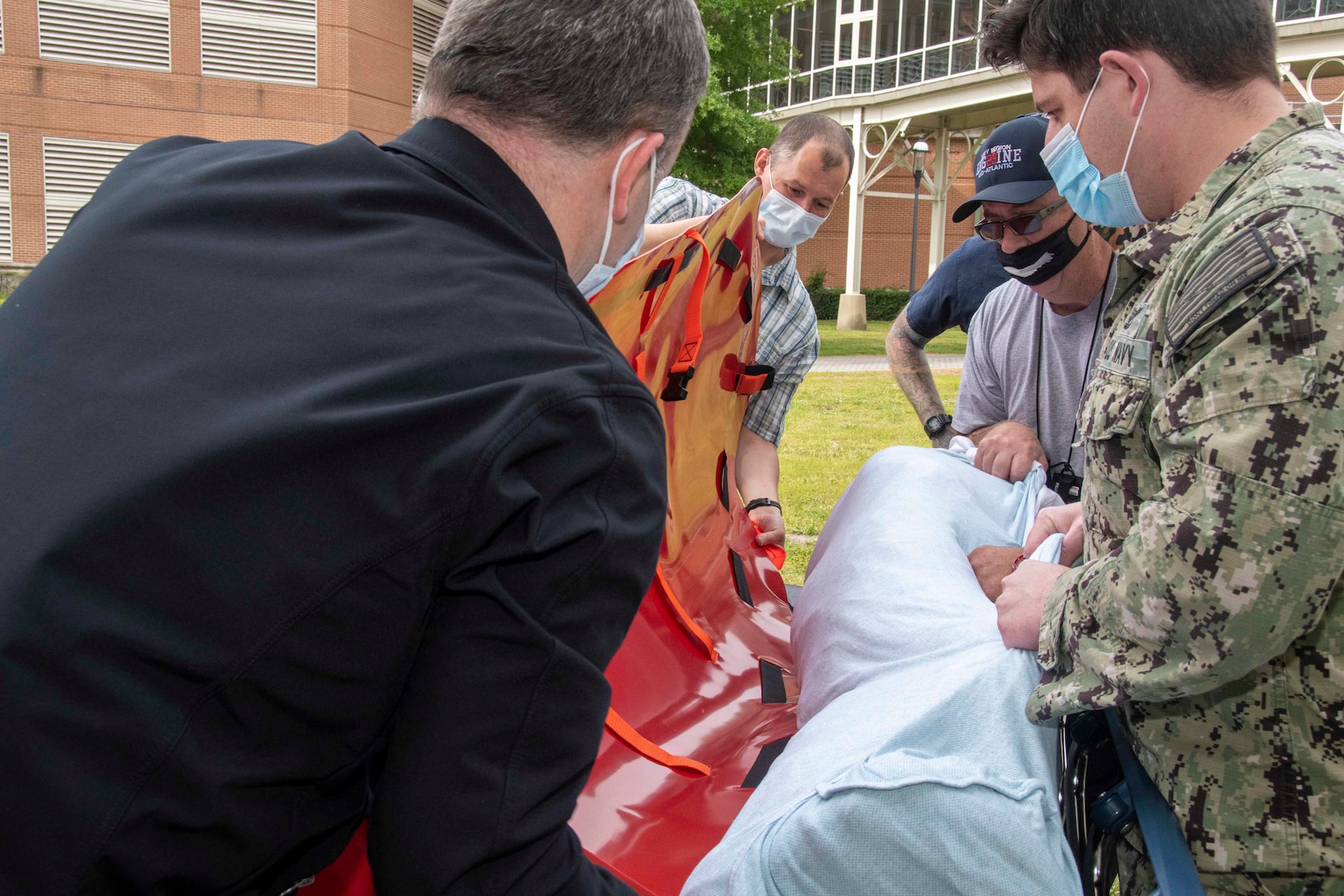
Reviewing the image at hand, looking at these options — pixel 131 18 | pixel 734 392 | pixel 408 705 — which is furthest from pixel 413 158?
pixel 131 18

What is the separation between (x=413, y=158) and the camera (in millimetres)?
1176

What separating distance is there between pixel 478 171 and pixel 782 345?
269 centimetres

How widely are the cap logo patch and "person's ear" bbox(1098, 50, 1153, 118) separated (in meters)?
1.23

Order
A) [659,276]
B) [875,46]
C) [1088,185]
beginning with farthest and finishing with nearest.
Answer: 1. [875,46]
2. [659,276]
3. [1088,185]

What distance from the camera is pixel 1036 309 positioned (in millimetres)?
2988

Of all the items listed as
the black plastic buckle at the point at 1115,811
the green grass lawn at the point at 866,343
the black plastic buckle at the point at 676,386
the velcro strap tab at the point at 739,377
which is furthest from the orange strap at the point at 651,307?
the green grass lawn at the point at 866,343

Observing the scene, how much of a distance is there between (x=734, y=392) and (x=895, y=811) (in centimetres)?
151

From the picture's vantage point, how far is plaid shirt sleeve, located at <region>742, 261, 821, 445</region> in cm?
377

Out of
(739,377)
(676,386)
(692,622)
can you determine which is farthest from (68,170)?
(692,622)

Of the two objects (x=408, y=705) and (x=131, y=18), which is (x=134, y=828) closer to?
(x=408, y=705)

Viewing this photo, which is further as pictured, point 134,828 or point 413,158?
point 413,158

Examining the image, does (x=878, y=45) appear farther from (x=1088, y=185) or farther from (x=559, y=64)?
(x=559, y=64)

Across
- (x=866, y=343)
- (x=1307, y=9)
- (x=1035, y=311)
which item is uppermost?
(x=1307, y=9)

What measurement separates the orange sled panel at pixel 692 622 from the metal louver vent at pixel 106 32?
67.7 feet
